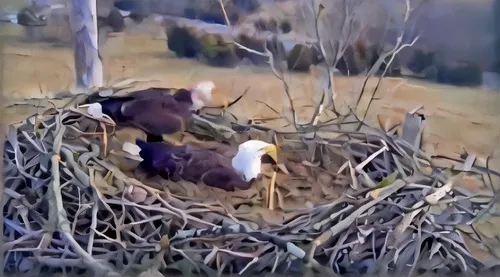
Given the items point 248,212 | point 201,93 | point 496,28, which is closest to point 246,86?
point 201,93

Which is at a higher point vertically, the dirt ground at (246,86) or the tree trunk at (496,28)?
the tree trunk at (496,28)

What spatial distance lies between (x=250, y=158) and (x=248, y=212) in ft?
0.23

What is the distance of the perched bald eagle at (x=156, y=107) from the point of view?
98 centimetres

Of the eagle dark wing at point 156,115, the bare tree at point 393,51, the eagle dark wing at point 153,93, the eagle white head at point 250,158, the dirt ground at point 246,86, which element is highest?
the bare tree at point 393,51

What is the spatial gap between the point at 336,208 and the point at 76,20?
0.43m

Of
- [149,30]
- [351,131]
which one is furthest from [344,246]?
[149,30]

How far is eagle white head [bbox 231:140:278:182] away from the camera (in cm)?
96

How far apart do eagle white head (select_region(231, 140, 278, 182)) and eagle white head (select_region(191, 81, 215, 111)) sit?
3.3 inches

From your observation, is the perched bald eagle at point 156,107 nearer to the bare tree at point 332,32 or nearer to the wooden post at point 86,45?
the wooden post at point 86,45

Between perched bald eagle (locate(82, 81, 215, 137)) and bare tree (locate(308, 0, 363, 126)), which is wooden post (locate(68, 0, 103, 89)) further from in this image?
bare tree (locate(308, 0, 363, 126))

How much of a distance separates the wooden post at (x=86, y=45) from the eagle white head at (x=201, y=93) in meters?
0.13

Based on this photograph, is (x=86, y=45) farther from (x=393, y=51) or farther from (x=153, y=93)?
(x=393, y=51)

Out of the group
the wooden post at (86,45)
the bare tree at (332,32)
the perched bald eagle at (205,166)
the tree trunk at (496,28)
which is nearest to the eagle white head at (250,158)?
the perched bald eagle at (205,166)

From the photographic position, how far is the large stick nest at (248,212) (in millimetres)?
930
